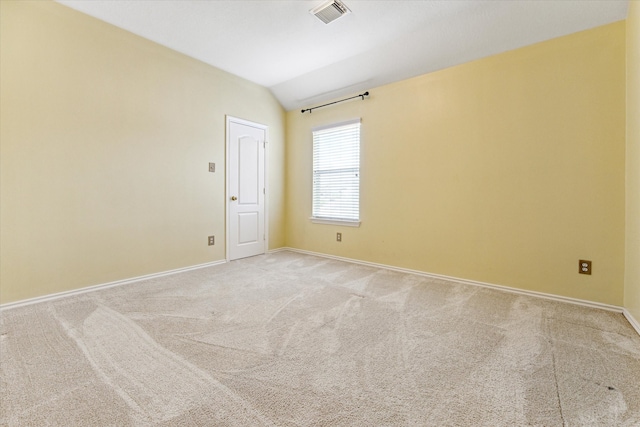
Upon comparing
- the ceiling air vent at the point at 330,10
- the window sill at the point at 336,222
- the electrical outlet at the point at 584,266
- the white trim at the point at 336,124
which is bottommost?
the electrical outlet at the point at 584,266

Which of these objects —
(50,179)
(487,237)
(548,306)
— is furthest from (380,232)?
(50,179)

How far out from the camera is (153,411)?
1223 millimetres

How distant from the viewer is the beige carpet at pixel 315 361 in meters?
1.22

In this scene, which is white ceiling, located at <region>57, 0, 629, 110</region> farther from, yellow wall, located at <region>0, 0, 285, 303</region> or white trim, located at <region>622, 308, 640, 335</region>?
white trim, located at <region>622, 308, 640, 335</region>

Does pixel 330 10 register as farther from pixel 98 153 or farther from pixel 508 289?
pixel 508 289

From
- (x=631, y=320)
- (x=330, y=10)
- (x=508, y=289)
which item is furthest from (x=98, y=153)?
(x=631, y=320)

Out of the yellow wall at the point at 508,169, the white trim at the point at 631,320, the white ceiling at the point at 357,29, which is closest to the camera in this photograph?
the white trim at the point at 631,320

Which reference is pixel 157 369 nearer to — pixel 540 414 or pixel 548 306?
pixel 540 414

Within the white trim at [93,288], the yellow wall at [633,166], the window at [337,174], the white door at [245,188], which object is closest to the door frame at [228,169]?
the white door at [245,188]

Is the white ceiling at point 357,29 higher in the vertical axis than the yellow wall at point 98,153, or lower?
higher

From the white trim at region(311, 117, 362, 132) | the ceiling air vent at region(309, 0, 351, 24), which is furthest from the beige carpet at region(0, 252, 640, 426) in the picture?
the ceiling air vent at region(309, 0, 351, 24)

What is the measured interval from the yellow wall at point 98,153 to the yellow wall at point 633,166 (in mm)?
4208

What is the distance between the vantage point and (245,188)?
431 centimetres

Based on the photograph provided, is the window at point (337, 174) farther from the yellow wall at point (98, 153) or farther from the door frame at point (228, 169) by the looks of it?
the yellow wall at point (98, 153)
